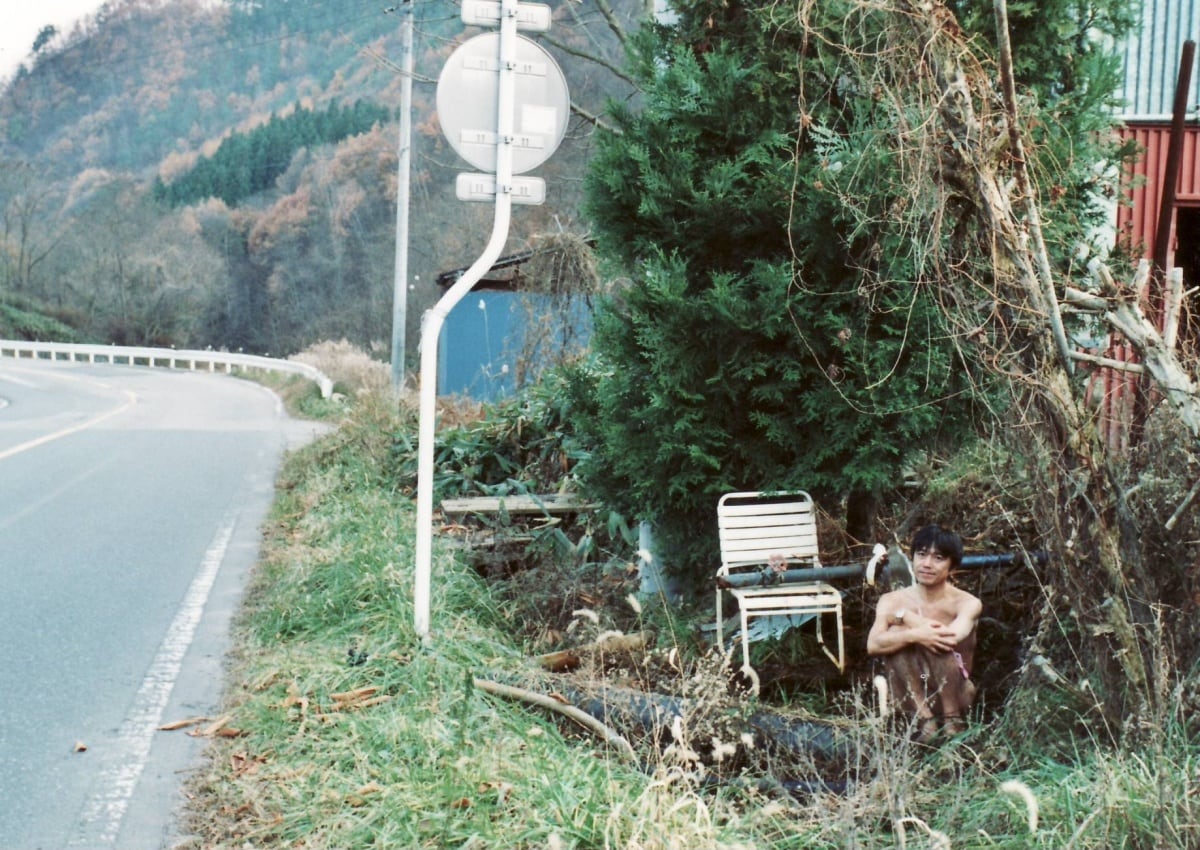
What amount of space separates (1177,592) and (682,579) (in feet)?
9.61

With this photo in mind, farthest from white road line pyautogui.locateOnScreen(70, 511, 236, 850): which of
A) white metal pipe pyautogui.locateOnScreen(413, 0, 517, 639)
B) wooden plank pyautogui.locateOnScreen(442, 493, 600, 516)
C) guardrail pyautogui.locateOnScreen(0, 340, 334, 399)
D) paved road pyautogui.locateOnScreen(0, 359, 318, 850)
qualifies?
guardrail pyautogui.locateOnScreen(0, 340, 334, 399)

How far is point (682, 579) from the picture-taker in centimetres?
671

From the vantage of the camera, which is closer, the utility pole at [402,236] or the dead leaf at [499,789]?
the dead leaf at [499,789]

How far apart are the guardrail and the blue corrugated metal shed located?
34089mm

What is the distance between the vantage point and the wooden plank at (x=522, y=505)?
8.22 m

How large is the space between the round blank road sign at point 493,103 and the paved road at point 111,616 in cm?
294

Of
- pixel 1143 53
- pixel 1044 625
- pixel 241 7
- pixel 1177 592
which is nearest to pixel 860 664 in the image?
pixel 1044 625

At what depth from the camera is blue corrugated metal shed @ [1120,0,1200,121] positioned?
10156mm

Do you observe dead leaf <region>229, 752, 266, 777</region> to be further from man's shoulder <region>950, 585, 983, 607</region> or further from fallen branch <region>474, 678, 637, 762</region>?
man's shoulder <region>950, 585, 983, 607</region>

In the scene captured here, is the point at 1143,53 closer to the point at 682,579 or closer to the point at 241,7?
the point at 682,579

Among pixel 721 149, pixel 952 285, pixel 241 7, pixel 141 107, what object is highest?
pixel 241 7

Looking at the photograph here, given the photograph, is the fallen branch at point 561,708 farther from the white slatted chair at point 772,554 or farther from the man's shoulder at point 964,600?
the man's shoulder at point 964,600

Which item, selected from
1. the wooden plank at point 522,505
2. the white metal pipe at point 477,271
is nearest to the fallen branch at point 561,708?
the white metal pipe at point 477,271

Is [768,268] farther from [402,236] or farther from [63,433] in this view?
[402,236]
